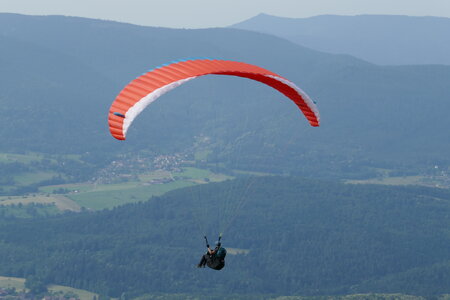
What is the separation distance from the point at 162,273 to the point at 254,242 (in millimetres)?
31931

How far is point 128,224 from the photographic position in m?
192

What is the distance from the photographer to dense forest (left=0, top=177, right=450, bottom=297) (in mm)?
149125

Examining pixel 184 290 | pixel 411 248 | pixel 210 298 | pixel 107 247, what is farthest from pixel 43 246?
pixel 411 248

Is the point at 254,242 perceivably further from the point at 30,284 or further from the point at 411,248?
the point at 30,284

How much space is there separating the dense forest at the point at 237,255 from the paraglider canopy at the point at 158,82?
101 m

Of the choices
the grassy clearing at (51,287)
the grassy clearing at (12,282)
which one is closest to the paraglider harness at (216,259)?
the grassy clearing at (51,287)

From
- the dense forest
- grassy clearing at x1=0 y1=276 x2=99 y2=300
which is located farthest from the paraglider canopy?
grassy clearing at x1=0 y1=276 x2=99 y2=300

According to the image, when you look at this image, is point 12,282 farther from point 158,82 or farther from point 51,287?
point 158,82

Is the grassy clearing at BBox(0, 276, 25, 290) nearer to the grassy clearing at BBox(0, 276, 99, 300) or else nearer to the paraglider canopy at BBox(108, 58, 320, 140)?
the grassy clearing at BBox(0, 276, 99, 300)

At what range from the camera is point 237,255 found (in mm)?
168750

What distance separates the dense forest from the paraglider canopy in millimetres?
100731

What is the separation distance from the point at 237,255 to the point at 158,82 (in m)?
132

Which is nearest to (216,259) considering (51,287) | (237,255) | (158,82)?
(158,82)

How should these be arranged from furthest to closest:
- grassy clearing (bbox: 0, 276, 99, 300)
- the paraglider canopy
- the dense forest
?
the dense forest < grassy clearing (bbox: 0, 276, 99, 300) < the paraglider canopy
